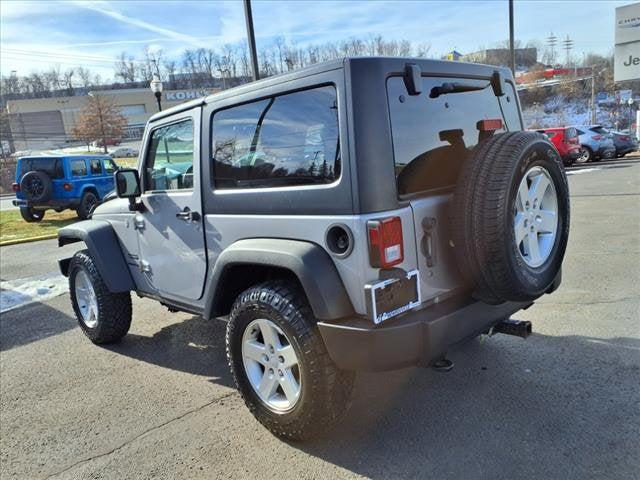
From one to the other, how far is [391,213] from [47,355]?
3790 mm

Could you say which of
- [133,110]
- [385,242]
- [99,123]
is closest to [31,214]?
[385,242]

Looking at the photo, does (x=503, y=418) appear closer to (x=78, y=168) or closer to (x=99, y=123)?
(x=78, y=168)

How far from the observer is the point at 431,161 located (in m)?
2.74

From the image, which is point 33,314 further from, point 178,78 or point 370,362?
point 178,78

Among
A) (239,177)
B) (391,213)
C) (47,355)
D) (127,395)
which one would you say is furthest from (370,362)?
(47,355)

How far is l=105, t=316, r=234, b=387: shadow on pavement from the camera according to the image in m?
4.07

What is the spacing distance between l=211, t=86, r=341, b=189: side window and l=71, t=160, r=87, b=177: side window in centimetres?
1354

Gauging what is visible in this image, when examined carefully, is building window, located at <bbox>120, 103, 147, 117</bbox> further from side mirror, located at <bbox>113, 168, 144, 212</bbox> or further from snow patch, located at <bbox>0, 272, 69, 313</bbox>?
side mirror, located at <bbox>113, 168, 144, 212</bbox>

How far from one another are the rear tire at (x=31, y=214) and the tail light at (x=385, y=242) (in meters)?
14.9

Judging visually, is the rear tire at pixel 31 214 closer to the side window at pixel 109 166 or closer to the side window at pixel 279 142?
the side window at pixel 109 166

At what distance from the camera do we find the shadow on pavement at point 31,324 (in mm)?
5133

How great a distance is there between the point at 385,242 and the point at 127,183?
246cm

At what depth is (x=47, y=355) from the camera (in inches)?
182

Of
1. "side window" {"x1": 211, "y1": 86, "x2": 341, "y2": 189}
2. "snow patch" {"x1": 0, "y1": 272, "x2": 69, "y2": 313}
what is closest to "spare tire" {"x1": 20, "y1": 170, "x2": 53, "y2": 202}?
"snow patch" {"x1": 0, "y1": 272, "x2": 69, "y2": 313}
